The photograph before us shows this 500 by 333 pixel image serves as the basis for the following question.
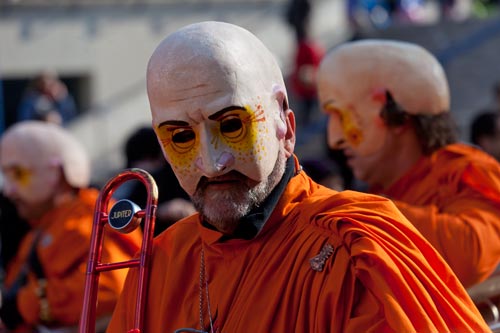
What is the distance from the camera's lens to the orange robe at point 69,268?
17.4ft

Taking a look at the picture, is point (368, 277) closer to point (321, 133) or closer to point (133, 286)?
point (133, 286)

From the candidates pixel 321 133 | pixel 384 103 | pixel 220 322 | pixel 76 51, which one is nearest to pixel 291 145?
pixel 220 322

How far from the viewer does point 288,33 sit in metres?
17.2

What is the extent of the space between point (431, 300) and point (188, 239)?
0.94m

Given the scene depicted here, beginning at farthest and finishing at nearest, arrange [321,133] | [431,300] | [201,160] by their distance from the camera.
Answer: [321,133], [201,160], [431,300]

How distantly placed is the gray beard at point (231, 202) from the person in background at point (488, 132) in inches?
171

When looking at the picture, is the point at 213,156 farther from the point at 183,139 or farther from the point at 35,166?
the point at 35,166

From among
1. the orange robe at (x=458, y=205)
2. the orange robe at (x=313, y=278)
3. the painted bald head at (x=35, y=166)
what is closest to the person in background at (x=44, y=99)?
the painted bald head at (x=35, y=166)

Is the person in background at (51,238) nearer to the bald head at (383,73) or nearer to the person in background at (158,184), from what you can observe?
the person in background at (158,184)

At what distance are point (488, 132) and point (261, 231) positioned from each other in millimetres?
4440

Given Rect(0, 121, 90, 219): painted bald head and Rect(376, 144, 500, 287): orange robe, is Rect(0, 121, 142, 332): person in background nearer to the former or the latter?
Rect(0, 121, 90, 219): painted bald head

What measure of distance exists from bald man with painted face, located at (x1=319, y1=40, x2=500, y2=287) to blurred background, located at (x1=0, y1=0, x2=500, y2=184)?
8276mm

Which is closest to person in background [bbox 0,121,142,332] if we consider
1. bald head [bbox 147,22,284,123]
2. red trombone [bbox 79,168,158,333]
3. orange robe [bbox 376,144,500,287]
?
orange robe [bbox 376,144,500,287]

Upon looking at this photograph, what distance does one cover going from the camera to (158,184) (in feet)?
20.8
